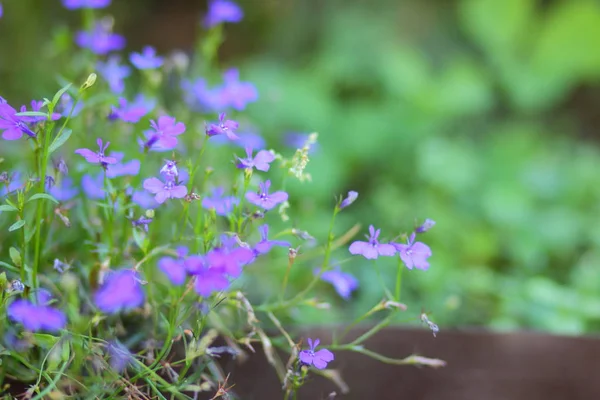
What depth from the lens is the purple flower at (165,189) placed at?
57 centimetres

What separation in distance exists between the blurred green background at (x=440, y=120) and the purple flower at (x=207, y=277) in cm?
51

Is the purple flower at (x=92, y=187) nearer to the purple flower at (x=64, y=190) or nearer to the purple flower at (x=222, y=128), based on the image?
the purple flower at (x=64, y=190)

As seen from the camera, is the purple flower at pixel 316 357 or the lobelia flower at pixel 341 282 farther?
the lobelia flower at pixel 341 282

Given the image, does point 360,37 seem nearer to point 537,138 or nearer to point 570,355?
point 537,138

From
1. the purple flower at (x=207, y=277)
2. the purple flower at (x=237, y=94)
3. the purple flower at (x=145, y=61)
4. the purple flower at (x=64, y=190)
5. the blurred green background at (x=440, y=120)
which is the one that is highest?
the blurred green background at (x=440, y=120)

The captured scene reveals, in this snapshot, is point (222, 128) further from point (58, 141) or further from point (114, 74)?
point (114, 74)

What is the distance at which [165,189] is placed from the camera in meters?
0.58

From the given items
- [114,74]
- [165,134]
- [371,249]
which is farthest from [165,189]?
[114,74]

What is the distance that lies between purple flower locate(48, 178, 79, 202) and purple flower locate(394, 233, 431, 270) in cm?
35

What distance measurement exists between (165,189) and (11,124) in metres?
0.14

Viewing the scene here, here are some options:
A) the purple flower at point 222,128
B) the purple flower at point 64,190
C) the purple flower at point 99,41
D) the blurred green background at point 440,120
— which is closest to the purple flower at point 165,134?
the purple flower at point 222,128

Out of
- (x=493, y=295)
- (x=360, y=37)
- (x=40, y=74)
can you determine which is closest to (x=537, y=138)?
(x=360, y=37)

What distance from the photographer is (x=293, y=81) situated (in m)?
1.76

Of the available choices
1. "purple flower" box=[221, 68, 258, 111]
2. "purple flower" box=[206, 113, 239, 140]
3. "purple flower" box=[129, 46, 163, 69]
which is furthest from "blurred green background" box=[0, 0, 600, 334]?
"purple flower" box=[206, 113, 239, 140]
